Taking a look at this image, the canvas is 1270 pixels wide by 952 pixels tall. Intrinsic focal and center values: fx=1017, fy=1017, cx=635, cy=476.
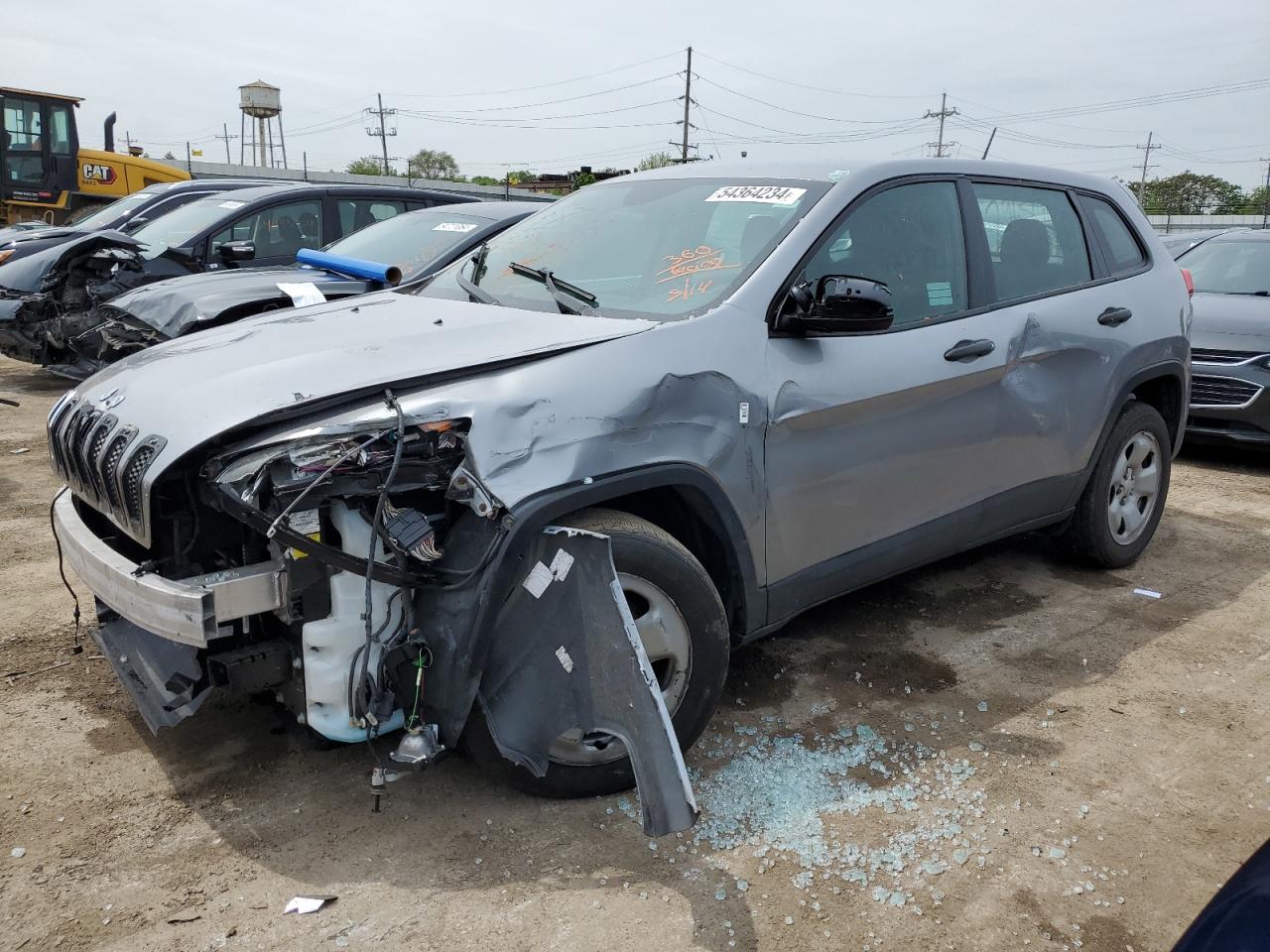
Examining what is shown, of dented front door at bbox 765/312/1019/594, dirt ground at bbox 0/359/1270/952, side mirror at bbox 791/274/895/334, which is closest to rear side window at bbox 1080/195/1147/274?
dented front door at bbox 765/312/1019/594

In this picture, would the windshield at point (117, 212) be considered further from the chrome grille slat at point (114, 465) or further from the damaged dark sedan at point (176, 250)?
the chrome grille slat at point (114, 465)

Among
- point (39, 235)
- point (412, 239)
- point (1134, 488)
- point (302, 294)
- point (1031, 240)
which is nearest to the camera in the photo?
point (1031, 240)

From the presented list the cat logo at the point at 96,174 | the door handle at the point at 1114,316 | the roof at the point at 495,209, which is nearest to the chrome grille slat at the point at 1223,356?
the door handle at the point at 1114,316

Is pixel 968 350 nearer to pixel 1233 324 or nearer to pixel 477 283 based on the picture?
pixel 477 283

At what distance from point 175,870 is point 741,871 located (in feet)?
4.70

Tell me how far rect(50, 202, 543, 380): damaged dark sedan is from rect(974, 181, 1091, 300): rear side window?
2.95 metres

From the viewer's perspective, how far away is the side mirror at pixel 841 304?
10.2 ft

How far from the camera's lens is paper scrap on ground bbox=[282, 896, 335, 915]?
243 cm

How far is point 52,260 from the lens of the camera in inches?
332

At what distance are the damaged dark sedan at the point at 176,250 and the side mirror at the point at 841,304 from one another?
209 inches

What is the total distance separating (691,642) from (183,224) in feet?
25.0

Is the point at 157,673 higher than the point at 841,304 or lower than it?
lower

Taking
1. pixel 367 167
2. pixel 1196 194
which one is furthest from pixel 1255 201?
pixel 367 167

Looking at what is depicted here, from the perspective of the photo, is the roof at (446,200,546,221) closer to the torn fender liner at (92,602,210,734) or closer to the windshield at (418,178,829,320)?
the windshield at (418,178,829,320)
